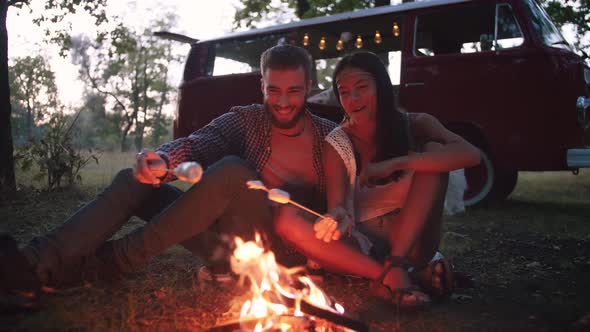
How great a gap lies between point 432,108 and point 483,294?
3.04m

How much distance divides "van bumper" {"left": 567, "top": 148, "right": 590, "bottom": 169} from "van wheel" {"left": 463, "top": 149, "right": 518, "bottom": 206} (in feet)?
2.31

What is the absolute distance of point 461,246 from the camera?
371cm

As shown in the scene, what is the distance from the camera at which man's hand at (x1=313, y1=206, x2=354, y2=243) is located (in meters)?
2.12

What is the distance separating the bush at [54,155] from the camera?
579 cm

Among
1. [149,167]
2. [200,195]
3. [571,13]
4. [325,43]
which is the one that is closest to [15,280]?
[149,167]

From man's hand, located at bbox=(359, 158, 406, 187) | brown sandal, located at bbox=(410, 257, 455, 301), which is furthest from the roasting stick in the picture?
brown sandal, located at bbox=(410, 257, 455, 301)

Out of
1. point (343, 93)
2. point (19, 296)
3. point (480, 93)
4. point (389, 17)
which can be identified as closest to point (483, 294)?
point (343, 93)

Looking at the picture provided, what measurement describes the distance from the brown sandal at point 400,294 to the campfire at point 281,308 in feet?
1.25

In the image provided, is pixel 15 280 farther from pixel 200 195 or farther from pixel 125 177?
pixel 200 195

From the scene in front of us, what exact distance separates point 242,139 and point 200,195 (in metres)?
0.60

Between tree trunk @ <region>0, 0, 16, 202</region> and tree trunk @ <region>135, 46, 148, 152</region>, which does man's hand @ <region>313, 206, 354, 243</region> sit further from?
tree trunk @ <region>135, 46, 148, 152</region>

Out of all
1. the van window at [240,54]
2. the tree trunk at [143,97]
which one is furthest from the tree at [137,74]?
the van window at [240,54]

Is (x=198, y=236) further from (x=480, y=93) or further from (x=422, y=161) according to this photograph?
(x=480, y=93)

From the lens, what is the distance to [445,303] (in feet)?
7.78
